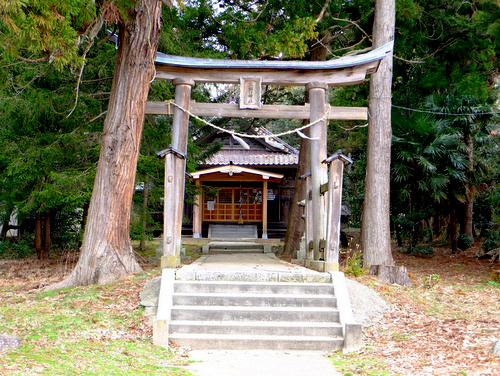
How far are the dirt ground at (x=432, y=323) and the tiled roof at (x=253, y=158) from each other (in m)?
10.4

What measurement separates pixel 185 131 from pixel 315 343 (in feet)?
17.3

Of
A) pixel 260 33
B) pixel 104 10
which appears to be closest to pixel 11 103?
pixel 104 10

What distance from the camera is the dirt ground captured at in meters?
5.24

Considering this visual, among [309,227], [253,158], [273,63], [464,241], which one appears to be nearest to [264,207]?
[253,158]

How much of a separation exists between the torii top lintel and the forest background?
148 cm

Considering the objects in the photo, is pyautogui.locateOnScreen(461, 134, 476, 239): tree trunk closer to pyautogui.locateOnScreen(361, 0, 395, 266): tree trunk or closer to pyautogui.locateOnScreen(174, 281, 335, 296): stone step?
pyautogui.locateOnScreen(361, 0, 395, 266): tree trunk

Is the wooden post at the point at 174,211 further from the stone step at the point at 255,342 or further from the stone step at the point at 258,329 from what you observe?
the stone step at the point at 255,342

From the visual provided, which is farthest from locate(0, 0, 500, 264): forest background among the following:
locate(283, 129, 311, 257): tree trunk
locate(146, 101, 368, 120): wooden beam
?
locate(283, 129, 311, 257): tree trunk

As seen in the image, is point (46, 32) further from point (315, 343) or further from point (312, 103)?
point (315, 343)

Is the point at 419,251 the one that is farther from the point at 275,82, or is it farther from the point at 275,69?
the point at 275,69

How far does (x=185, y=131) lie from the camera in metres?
9.84

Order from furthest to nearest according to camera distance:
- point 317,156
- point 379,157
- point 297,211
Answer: point 297,211, point 379,157, point 317,156

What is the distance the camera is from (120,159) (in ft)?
29.5

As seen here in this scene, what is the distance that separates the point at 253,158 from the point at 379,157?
11.3 metres
